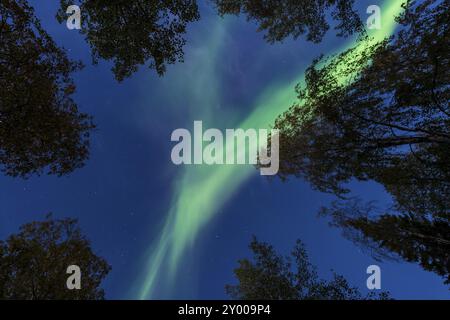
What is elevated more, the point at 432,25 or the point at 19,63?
the point at 432,25

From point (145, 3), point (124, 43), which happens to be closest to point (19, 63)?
point (124, 43)

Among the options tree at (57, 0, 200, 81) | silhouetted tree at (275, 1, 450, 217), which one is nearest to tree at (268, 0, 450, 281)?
silhouetted tree at (275, 1, 450, 217)

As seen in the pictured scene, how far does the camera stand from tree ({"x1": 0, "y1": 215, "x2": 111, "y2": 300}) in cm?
972

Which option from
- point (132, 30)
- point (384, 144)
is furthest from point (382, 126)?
point (132, 30)

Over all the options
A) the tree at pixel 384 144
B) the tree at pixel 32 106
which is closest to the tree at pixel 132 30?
the tree at pixel 32 106

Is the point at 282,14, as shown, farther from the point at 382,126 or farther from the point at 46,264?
the point at 46,264

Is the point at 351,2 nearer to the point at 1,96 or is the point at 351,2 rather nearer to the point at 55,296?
the point at 1,96

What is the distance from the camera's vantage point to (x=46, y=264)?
34.1 feet

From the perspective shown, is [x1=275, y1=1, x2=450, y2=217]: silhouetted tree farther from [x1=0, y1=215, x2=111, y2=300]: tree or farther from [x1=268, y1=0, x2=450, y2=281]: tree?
[x1=0, y1=215, x2=111, y2=300]: tree

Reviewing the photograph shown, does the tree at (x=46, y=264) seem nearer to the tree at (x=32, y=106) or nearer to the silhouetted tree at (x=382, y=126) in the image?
the tree at (x=32, y=106)

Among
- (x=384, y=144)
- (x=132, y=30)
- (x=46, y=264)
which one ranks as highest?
(x=132, y=30)

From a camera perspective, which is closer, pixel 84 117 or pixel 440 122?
pixel 440 122

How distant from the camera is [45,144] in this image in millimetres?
11211
